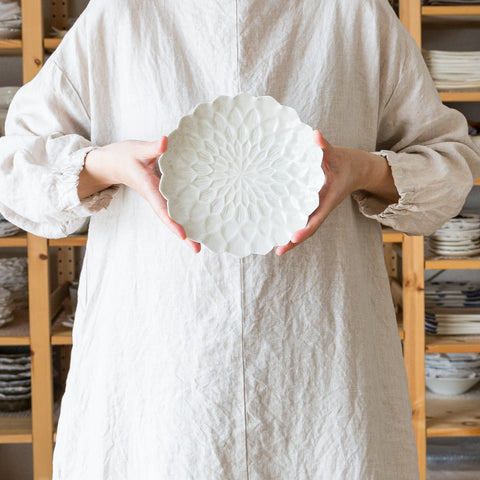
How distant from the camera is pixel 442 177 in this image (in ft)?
2.96

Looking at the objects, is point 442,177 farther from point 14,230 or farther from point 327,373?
point 14,230

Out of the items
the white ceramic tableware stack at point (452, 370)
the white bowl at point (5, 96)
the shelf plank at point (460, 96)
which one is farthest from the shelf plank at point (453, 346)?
the white bowl at point (5, 96)

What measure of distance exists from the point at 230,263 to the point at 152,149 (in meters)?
0.17

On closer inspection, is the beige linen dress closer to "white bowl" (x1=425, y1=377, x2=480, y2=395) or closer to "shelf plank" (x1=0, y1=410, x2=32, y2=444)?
"shelf plank" (x1=0, y1=410, x2=32, y2=444)

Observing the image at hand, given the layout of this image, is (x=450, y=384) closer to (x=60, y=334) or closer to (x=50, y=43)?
(x=60, y=334)

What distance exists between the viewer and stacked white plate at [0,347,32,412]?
6.87 feet

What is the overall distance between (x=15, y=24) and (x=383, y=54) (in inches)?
53.9

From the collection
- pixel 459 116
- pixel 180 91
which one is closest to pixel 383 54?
pixel 459 116

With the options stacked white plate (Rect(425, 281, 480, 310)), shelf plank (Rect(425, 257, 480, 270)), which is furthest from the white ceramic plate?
stacked white plate (Rect(425, 281, 480, 310))

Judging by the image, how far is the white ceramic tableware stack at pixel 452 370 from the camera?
88.4 inches

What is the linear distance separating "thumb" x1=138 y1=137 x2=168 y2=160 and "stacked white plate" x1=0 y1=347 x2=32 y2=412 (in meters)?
1.48

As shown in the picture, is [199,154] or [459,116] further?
[459,116]

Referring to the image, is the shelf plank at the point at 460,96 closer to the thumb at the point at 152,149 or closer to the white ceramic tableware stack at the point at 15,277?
the white ceramic tableware stack at the point at 15,277

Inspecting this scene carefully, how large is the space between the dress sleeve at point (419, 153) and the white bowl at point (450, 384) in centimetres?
142
